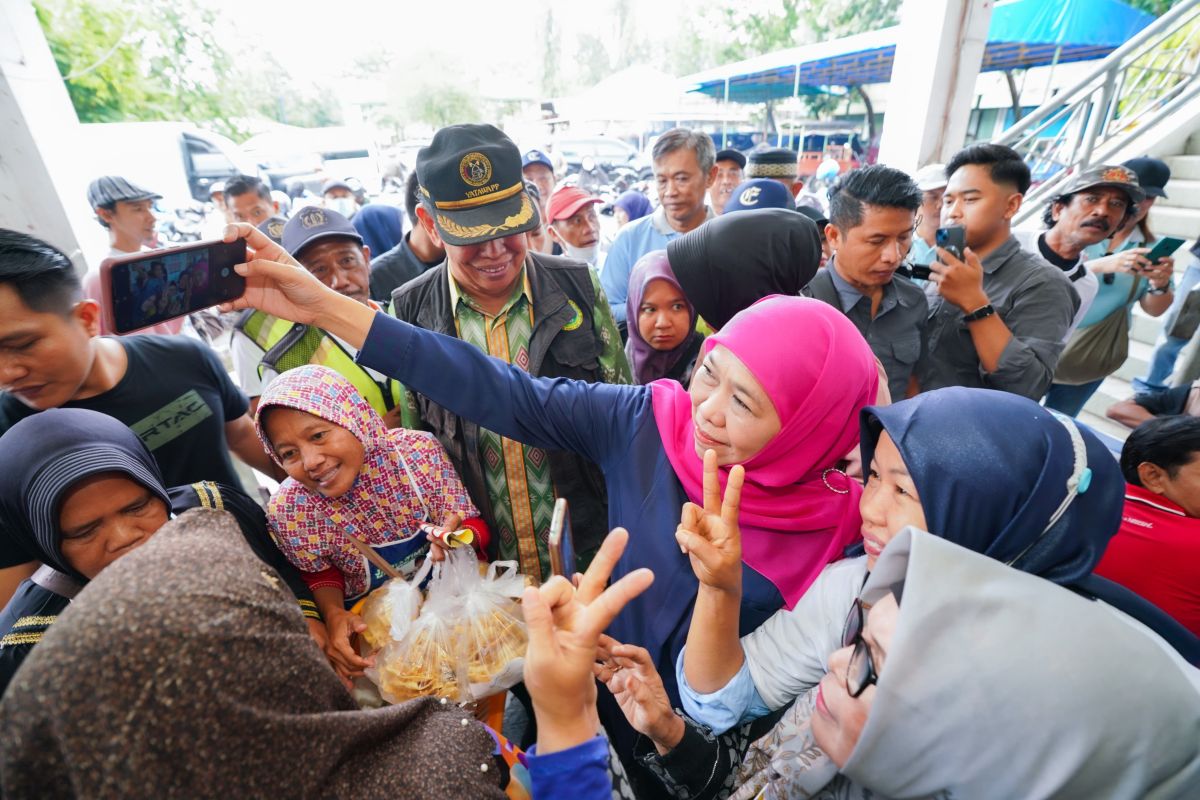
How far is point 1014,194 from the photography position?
2.49 meters

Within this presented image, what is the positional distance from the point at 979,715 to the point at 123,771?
1.02 metres

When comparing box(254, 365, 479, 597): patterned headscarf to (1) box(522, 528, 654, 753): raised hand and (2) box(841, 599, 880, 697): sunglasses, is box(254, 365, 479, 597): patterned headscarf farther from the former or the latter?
(2) box(841, 599, 880, 697): sunglasses

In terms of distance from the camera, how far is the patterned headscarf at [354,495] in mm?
1581

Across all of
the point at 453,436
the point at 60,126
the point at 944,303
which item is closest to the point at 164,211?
the point at 60,126

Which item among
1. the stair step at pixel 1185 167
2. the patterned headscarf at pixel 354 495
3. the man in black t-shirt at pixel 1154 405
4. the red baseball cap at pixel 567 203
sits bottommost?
the man in black t-shirt at pixel 1154 405

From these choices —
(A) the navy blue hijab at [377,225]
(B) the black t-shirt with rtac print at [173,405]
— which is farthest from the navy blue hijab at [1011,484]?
(A) the navy blue hijab at [377,225]

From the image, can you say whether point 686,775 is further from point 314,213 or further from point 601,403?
point 314,213

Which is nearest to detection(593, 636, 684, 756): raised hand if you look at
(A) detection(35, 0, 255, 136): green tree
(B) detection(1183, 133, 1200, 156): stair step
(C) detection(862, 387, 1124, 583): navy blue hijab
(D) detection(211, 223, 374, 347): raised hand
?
(C) detection(862, 387, 1124, 583): navy blue hijab

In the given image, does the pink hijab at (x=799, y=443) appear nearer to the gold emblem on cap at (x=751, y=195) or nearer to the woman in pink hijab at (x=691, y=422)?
the woman in pink hijab at (x=691, y=422)

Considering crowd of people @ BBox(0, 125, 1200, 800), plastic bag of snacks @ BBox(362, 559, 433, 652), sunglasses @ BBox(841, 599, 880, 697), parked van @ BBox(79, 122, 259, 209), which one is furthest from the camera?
parked van @ BBox(79, 122, 259, 209)

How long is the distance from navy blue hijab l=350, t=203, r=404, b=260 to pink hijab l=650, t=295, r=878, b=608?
3602 mm

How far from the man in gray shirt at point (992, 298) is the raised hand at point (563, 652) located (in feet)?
6.54

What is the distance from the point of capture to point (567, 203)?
14.0 ft

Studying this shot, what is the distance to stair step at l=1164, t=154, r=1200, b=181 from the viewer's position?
5453 millimetres
